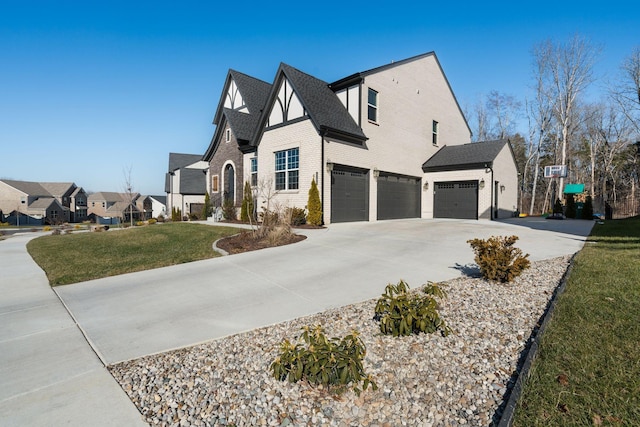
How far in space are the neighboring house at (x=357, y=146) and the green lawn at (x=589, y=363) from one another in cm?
1083

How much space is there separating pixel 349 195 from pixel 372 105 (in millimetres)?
5186

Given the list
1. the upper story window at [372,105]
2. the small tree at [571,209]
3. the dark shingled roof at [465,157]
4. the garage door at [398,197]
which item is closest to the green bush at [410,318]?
the garage door at [398,197]

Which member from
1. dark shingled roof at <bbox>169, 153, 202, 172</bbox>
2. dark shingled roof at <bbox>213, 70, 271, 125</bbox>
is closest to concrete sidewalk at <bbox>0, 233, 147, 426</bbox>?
dark shingled roof at <bbox>213, 70, 271, 125</bbox>

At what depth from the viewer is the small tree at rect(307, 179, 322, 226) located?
13.8m

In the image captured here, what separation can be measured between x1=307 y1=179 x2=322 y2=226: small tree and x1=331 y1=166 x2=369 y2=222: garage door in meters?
1.08

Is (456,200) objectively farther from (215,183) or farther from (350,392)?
(350,392)

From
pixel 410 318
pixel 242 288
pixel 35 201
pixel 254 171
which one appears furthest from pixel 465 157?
pixel 35 201

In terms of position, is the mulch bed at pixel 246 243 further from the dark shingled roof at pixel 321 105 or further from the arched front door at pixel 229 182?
the arched front door at pixel 229 182

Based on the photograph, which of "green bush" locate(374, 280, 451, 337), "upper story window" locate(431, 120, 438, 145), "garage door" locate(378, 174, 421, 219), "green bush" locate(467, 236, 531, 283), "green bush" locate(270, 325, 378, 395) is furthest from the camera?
"upper story window" locate(431, 120, 438, 145)

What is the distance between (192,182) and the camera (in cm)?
3269

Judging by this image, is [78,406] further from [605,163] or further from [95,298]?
[605,163]

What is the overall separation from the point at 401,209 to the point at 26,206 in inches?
2412

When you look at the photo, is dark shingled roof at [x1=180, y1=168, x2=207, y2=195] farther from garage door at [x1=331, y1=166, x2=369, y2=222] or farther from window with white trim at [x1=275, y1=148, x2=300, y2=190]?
garage door at [x1=331, y1=166, x2=369, y2=222]

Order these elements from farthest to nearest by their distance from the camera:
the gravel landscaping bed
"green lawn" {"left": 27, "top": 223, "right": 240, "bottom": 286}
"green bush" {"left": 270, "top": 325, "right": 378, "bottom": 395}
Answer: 1. "green lawn" {"left": 27, "top": 223, "right": 240, "bottom": 286}
2. "green bush" {"left": 270, "top": 325, "right": 378, "bottom": 395}
3. the gravel landscaping bed
